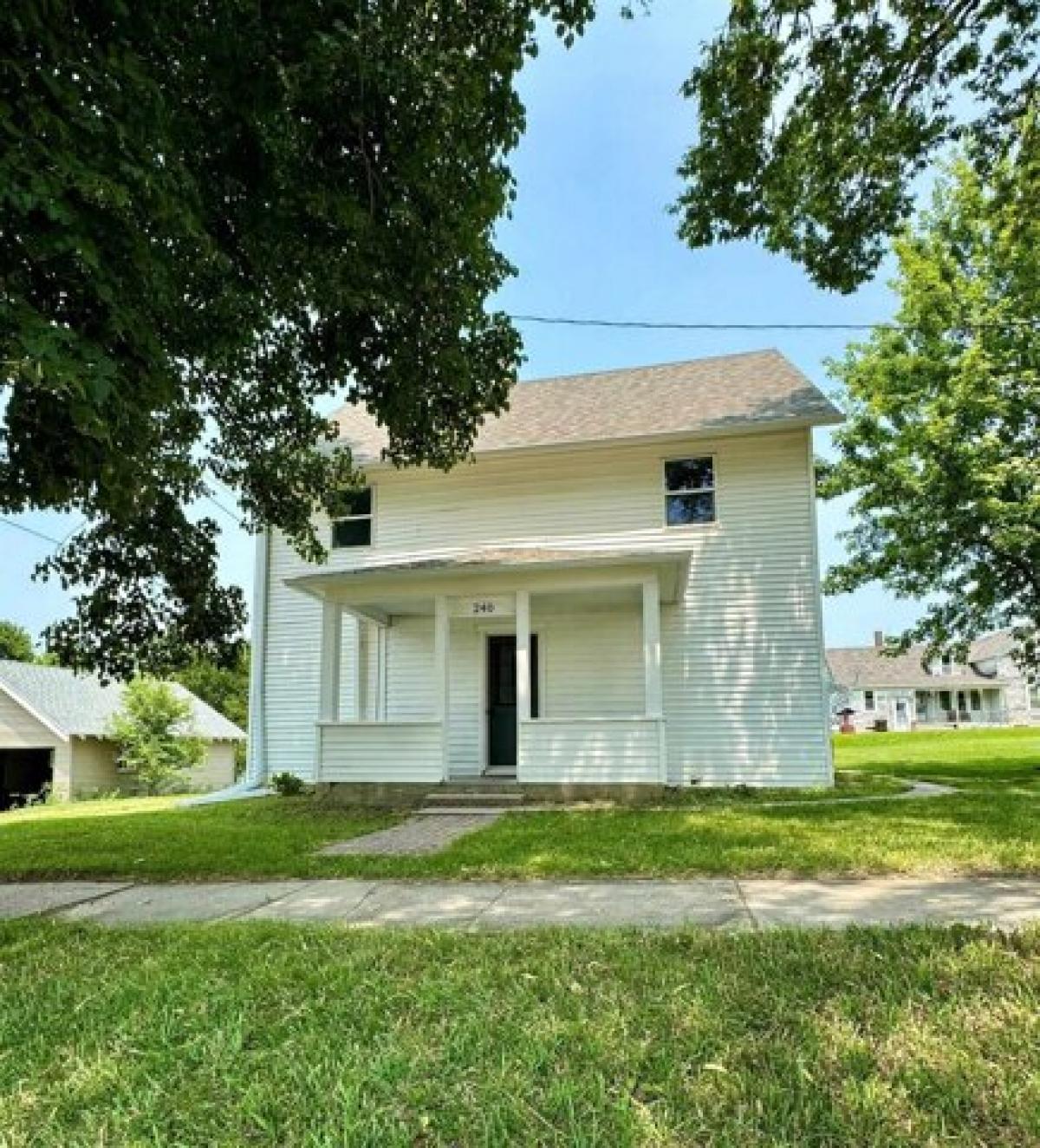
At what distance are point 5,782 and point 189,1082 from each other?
88.2ft

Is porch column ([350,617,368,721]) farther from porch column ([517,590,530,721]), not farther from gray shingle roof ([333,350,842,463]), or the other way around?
porch column ([517,590,530,721])

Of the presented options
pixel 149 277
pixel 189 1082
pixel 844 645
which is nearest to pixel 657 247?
pixel 149 277

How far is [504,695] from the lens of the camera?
527 inches

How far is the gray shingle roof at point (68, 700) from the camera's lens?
2378cm

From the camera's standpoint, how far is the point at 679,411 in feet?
44.6

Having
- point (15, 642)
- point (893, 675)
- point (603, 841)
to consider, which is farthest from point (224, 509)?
point (893, 675)

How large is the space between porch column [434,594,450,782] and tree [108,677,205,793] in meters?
15.0

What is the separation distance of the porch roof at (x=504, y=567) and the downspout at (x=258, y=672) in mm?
2835

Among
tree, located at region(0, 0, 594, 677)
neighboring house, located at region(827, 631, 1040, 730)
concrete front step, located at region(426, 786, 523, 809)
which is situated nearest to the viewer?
tree, located at region(0, 0, 594, 677)

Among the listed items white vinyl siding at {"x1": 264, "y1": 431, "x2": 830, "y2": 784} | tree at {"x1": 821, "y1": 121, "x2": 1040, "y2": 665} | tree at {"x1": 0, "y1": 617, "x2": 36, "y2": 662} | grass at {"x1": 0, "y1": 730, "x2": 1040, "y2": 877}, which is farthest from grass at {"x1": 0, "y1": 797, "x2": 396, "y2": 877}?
tree at {"x1": 0, "y1": 617, "x2": 36, "y2": 662}

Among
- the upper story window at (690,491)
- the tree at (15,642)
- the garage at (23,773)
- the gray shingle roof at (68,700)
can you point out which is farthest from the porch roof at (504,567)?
the tree at (15,642)

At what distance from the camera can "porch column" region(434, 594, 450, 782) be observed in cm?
1121

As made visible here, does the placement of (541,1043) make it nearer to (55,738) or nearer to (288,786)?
(288,786)

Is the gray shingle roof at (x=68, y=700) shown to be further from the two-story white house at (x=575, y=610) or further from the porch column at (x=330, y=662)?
the porch column at (x=330, y=662)
